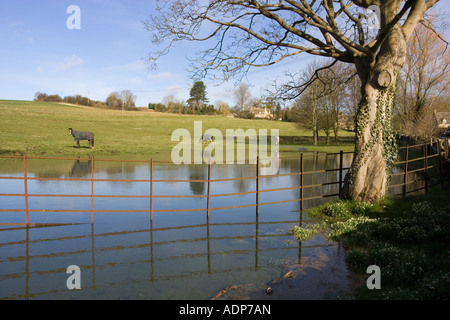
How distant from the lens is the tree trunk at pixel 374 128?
9.95 metres

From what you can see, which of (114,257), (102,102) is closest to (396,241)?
(114,257)

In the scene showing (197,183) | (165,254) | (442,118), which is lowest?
(165,254)

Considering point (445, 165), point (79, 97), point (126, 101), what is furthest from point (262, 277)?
point (79, 97)

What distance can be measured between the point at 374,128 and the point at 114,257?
777cm

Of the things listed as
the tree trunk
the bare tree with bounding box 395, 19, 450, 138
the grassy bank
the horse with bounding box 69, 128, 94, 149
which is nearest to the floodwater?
the grassy bank

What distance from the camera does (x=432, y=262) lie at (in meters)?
5.64

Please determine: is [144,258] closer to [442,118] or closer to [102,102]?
[442,118]

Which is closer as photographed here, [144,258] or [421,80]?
[144,258]

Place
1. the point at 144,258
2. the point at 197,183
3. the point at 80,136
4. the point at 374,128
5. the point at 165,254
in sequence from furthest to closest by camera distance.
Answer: the point at 80,136, the point at 197,183, the point at 374,128, the point at 165,254, the point at 144,258

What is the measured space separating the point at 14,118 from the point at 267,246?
1660 inches

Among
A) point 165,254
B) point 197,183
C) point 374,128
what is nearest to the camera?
point 165,254

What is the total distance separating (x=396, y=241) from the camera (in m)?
7.12

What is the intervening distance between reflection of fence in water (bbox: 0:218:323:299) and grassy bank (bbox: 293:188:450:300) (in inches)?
42.9
